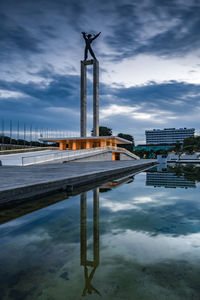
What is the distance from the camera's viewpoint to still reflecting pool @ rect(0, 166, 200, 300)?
2668mm

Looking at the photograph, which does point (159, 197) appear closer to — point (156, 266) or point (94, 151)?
point (156, 266)

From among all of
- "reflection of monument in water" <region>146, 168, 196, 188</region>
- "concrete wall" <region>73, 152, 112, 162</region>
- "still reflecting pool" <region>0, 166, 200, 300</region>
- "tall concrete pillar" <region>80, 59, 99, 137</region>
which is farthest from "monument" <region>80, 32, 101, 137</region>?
"still reflecting pool" <region>0, 166, 200, 300</region>

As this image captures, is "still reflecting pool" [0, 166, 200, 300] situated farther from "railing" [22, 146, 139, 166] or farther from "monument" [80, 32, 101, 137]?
"monument" [80, 32, 101, 137]

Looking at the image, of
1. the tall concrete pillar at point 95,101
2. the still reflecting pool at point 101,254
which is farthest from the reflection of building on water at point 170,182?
the tall concrete pillar at point 95,101

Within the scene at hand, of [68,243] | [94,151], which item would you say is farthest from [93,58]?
[68,243]

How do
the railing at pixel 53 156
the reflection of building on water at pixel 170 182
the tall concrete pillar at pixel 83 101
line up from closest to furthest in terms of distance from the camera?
the reflection of building on water at pixel 170 182
the railing at pixel 53 156
the tall concrete pillar at pixel 83 101

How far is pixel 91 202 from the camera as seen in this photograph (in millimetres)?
7773

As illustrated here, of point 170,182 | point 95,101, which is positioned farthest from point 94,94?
point 170,182

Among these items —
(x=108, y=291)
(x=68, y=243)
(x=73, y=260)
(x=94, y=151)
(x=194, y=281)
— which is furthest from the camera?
(x=94, y=151)

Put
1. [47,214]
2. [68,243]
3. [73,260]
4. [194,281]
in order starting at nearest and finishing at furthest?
[194,281], [73,260], [68,243], [47,214]

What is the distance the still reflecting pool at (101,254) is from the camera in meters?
2.67

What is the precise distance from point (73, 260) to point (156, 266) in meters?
1.27

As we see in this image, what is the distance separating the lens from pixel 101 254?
370 cm

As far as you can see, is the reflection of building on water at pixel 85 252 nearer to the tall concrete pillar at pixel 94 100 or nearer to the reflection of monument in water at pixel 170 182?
the reflection of monument in water at pixel 170 182
